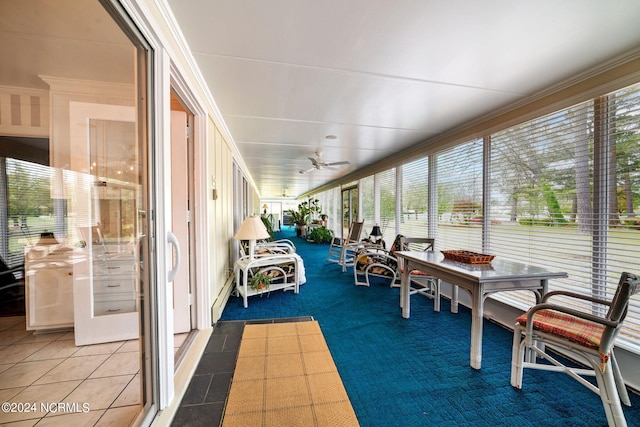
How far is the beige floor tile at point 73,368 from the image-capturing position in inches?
63.1

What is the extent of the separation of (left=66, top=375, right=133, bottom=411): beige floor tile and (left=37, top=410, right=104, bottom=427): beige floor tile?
0.14 feet

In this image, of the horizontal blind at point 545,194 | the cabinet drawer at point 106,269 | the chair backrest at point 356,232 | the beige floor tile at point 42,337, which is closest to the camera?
the beige floor tile at point 42,337

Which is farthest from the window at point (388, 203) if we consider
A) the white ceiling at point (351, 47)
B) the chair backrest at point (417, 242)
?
the white ceiling at point (351, 47)

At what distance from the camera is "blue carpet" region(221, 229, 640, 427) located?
1476mm

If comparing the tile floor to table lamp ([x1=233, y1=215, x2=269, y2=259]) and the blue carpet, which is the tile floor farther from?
table lamp ([x1=233, y1=215, x2=269, y2=259])

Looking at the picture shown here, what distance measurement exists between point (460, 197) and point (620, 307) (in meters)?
2.27

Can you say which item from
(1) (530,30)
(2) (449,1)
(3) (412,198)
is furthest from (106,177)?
(3) (412,198)

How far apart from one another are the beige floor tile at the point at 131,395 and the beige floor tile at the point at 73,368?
0.45 metres

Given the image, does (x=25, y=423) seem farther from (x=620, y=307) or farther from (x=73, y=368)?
(x=620, y=307)

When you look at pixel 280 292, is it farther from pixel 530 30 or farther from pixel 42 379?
pixel 530 30

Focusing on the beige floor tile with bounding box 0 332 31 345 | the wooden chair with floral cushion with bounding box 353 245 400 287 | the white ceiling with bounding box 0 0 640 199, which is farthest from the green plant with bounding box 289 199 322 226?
the beige floor tile with bounding box 0 332 31 345

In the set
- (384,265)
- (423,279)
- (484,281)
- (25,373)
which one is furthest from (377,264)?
(25,373)

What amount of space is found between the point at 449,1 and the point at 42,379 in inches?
134

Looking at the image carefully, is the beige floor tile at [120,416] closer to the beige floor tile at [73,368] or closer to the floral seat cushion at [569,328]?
the beige floor tile at [73,368]
